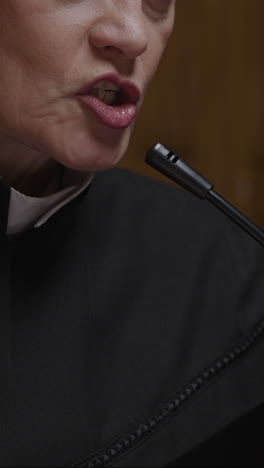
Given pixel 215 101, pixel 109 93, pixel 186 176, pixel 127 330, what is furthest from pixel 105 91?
pixel 215 101

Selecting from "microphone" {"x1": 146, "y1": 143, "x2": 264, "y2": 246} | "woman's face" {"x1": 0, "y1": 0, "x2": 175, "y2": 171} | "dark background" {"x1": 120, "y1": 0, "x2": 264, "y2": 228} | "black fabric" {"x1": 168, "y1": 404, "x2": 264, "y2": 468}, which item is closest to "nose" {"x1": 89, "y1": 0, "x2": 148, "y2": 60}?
"woman's face" {"x1": 0, "y1": 0, "x2": 175, "y2": 171}

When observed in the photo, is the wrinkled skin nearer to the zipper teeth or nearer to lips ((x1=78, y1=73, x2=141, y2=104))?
lips ((x1=78, y1=73, x2=141, y2=104))

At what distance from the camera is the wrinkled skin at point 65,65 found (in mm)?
813

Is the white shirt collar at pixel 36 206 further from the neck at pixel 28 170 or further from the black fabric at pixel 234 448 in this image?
the black fabric at pixel 234 448

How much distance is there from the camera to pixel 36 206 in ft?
2.95

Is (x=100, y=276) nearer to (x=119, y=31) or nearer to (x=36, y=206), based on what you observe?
(x=36, y=206)

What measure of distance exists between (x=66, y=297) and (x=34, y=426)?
0.13 metres

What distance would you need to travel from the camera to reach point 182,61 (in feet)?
6.34

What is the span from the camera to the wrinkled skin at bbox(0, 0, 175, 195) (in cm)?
81

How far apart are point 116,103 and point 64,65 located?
0.24ft

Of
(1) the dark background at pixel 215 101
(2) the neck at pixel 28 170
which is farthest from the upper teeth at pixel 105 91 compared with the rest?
(1) the dark background at pixel 215 101

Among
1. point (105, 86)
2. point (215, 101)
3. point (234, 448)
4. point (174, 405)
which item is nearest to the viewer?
point (234, 448)

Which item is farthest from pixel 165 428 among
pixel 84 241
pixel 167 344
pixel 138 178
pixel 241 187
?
pixel 241 187

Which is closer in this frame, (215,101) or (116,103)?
(116,103)
